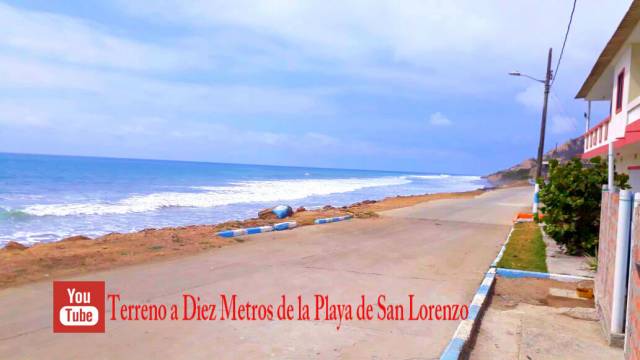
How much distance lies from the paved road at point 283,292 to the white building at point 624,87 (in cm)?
448

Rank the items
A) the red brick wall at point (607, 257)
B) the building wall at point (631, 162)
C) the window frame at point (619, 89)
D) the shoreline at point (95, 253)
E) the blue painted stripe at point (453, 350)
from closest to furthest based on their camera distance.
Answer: the blue painted stripe at point (453, 350)
the red brick wall at point (607, 257)
the shoreline at point (95, 253)
the building wall at point (631, 162)
the window frame at point (619, 89)

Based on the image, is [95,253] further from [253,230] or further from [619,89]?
[619,89]

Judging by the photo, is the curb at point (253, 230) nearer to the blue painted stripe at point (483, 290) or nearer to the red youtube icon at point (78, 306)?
the red youtube icon at point (78, 306)

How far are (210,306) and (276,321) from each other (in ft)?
3.15

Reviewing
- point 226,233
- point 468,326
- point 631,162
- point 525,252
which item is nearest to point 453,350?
point 468,326

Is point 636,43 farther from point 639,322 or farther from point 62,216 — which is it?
point 62,216

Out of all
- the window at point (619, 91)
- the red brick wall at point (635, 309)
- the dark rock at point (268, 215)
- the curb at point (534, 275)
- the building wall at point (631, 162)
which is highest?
the window at point (619, 91)

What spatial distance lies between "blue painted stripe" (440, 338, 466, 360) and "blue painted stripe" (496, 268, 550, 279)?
4.03 meters

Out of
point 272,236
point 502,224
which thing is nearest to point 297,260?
point 272,236

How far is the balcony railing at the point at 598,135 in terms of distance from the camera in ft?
60.0

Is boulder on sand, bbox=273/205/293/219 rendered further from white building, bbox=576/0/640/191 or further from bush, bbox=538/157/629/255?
white building, bbox=576/0/640/191

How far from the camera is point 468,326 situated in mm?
5762

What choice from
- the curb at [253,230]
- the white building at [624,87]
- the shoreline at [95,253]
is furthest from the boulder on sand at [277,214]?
the white building at [624,87]

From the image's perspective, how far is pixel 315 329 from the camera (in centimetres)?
564
